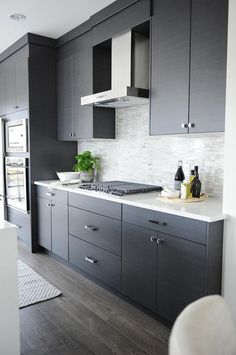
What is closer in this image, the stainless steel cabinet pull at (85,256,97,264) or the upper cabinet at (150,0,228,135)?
the upper cabinet at (150,0,228,135)

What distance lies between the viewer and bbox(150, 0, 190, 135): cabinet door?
7.70 ft

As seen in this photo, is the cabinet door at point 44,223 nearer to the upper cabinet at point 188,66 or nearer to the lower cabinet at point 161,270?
the lower cabinet at point 161,270

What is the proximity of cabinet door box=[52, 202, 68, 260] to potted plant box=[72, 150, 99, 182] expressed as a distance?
530 mm

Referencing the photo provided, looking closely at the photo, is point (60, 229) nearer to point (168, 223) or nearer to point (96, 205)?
point (96, 205)

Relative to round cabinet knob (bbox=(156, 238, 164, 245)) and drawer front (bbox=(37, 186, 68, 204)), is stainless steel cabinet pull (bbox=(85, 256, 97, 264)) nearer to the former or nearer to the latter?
drawer front (bbox=(37, 186, 68, 204))

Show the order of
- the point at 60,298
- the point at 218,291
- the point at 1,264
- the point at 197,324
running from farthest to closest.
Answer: the point at 60,298
the point at 218,291
the point at 1,264
the point at 197,324

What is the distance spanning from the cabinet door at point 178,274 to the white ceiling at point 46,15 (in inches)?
90.2

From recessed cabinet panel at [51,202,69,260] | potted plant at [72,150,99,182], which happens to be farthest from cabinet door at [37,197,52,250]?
potted plant at [72,150,99,182]

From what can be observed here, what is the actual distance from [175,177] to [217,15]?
1.26 m

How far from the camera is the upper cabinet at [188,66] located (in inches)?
83.4

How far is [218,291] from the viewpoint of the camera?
201cm

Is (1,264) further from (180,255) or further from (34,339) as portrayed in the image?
(180,255)

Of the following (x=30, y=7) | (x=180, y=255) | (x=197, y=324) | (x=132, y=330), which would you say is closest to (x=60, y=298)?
(x=132, y=330)

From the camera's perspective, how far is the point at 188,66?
231 cm
